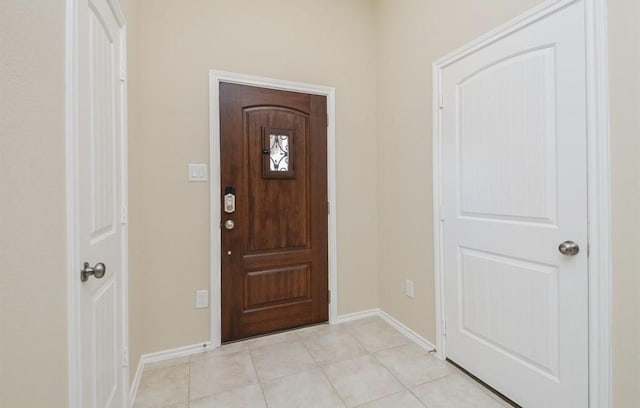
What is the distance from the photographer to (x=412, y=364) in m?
2.00

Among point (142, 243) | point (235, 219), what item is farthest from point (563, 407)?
point (142, 243)

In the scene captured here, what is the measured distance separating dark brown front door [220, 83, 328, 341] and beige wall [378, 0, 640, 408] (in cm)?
60

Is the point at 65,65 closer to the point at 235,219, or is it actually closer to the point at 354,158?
the point at 235,219

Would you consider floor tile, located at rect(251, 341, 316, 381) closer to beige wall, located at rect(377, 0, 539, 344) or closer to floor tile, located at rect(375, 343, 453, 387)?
floor tile, located at rect(375, 343, 453, 387)

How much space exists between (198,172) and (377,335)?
1.90 metres

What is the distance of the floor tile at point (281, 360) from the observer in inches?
75.9

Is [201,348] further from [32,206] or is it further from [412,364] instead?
[32,206]

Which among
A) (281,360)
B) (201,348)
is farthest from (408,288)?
(201,348)

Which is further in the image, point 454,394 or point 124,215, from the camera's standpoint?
point 454,394

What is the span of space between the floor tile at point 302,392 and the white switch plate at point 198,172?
145 centimetres

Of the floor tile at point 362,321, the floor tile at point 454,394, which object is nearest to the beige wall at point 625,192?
the floor tile at point 454,394

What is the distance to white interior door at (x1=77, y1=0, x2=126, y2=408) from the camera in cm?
104

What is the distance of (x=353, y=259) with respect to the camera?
274 cm

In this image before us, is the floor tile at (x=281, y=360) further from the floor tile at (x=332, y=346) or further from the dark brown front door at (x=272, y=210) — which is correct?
the dark brown front door at (x=272, y=210)
